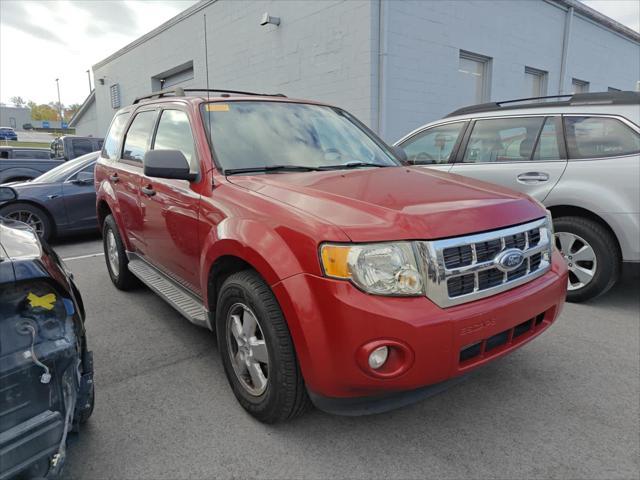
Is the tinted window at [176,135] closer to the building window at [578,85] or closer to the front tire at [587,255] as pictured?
the front tire at [587,255]

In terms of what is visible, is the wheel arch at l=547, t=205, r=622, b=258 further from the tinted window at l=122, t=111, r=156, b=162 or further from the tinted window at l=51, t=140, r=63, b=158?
the tinted window at l=51, t=140, r=63, b=158

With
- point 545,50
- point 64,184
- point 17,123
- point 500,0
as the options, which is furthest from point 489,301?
point 17,123

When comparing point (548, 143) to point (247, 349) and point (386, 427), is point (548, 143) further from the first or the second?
point (247, 349)

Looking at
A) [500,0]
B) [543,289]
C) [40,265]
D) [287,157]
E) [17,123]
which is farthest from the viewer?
[17,123]

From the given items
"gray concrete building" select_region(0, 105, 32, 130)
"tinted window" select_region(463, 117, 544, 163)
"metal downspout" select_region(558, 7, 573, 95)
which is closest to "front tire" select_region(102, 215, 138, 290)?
"tinted window" select_region(463, 117, 544, 163)

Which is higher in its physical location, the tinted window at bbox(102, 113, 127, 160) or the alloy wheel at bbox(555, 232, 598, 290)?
the tinted window at bbox(102, 113, 127, 160)

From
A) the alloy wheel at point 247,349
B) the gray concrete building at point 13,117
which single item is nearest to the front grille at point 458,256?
the alloy wheel at point 247,349

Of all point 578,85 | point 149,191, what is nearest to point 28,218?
point 149,191

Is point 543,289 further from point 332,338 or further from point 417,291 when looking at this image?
point 332,338

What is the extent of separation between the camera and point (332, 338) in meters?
1.89

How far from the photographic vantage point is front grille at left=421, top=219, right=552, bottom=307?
6.32ft

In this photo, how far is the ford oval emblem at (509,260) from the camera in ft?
6.91

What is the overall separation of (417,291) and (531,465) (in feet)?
3.50

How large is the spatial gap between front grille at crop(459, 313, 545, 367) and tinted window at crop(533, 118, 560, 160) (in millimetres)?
2491
